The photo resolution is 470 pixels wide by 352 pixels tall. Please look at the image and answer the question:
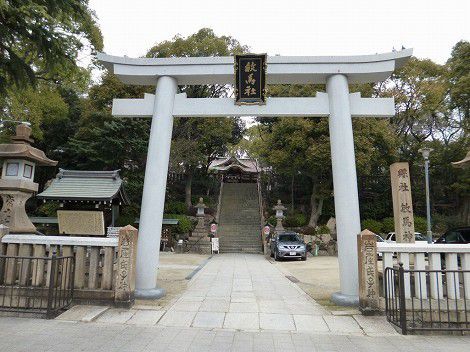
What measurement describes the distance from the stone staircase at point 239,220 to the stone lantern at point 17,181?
1487cm

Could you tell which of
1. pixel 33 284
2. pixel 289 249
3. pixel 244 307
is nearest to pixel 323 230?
pixel 289 249

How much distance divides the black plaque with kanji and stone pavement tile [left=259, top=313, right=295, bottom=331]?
4.64 m

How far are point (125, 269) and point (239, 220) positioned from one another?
858 inches

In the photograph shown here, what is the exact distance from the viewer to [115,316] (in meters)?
6.16

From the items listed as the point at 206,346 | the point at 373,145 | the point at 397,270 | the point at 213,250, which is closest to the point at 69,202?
the point at 213,250

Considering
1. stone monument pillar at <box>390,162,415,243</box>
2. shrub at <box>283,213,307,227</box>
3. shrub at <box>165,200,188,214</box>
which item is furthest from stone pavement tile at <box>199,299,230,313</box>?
shrub at <box>165,200,188,214</box>

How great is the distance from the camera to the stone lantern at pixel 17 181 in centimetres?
948

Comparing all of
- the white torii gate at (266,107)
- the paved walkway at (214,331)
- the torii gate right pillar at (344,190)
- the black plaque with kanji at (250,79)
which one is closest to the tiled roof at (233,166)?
the white torii gate at (266,107)

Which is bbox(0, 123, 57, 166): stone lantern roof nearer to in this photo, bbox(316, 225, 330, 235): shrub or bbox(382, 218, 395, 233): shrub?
bbox(316, 225, 330, 235): shrub

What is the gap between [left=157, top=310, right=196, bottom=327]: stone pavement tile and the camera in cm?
589

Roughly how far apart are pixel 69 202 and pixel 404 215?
15.7m

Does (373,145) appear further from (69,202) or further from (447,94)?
(69,202)

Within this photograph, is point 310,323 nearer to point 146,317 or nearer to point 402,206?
point 146,317

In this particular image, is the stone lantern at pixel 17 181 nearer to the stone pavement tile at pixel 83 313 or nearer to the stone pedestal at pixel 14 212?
the stone pedestal at pixel 14 212
